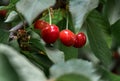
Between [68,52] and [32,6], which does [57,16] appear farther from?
[32,6]

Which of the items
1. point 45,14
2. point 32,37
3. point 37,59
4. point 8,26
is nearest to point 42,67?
point 37,59

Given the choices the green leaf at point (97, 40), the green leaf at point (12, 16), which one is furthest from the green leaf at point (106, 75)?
the green leaf at point (12, 16)

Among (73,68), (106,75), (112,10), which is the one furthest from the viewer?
(112,10)

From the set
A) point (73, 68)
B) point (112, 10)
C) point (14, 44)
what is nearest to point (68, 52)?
point (112, 10)

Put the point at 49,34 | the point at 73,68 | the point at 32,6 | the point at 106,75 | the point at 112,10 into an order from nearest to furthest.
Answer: the point at 73,68, the point at 106,75, the point at 32,6, the point at 49,34, the point at 112,10

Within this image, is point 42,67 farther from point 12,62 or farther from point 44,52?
point 12,62

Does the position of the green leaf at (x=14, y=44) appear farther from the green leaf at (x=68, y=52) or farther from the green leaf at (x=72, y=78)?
the green leaf at (x=72, y=78)

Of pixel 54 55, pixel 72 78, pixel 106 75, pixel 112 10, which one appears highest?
pixel 112 10
